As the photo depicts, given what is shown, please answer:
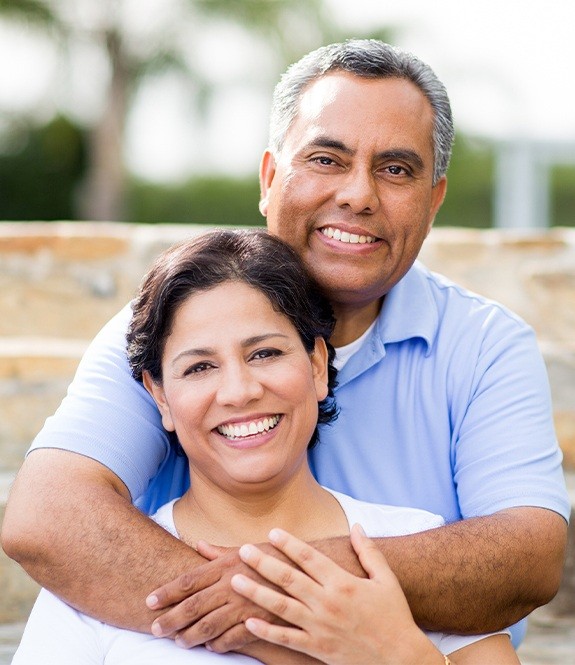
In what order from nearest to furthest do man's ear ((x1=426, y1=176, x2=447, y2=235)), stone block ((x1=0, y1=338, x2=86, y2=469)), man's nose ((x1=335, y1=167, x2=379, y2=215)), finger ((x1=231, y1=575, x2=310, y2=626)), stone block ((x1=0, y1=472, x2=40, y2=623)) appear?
finger ((x1=231, y1=575, x2=310, y2=626))
man's nose ((x1=335, y1=167, x2=379, y2=215))
man's ear ((x1=426, y1=176, x2=447, y2=235))
stone block ((x1=0, y1=472, x2=40, y2=623))
stone block ((x1=0, y1=338, x2=86, y2=469))

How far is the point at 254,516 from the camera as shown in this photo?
2.09 m

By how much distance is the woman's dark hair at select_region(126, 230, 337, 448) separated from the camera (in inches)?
80.0

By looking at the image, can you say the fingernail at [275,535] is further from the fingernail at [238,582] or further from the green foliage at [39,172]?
the green foliage at [39,172]

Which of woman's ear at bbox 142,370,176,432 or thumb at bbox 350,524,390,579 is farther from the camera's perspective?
woman's ear at bbox 142,370,176,432

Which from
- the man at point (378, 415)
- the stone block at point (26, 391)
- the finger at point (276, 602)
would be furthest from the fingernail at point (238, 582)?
the stone block at point (26, 391)

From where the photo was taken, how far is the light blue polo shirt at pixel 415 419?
2.19 meters

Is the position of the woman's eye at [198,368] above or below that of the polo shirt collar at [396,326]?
above

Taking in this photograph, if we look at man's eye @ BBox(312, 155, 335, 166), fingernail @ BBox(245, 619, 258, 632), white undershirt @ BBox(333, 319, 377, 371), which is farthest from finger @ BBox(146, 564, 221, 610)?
man's eye @ BBox(312, 155, 335, 166)

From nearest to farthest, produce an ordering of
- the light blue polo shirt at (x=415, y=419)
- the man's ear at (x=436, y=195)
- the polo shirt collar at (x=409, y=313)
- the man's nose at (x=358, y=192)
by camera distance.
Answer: the light blue polo shirt at (x=415, y=419)
the man's nose at (x=358, y=192)
the polo shirt collar at (x=409, y=313)
the man's ear at (x=436, y=195)

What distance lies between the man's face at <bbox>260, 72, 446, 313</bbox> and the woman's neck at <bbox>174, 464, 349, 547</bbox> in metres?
0.56

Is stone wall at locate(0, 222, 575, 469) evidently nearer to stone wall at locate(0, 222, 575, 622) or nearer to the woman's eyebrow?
stone wall at locate(0, 222, 575, 622)

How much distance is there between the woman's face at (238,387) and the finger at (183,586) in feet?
0.63

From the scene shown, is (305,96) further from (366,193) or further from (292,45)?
(292,45)

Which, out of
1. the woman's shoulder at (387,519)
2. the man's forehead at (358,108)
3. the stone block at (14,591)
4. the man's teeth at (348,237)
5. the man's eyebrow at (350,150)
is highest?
the man's forehead at (358,108)
